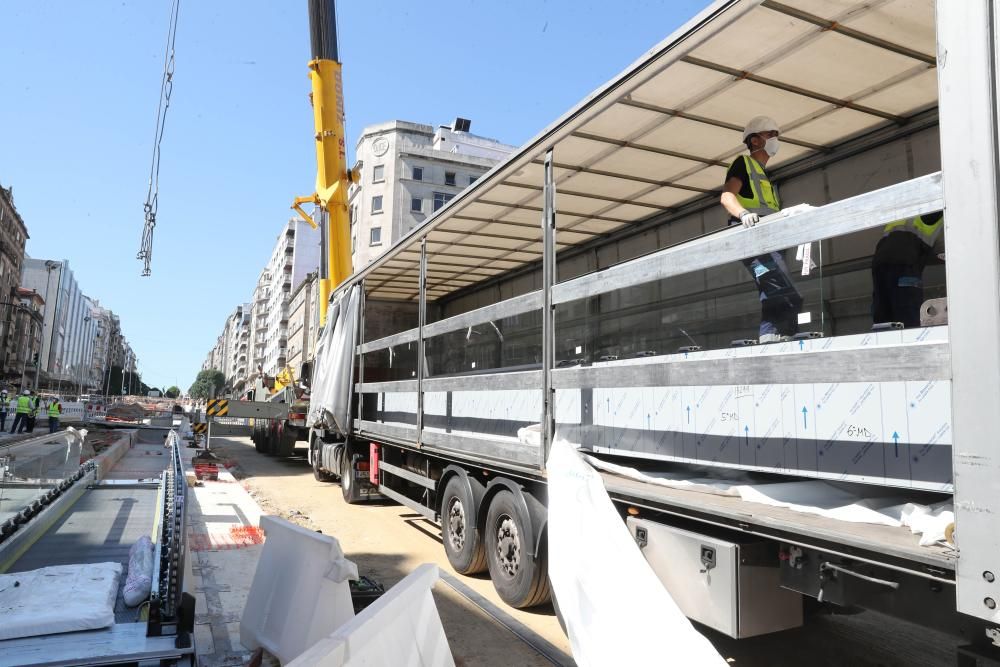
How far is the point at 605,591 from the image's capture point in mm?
3291

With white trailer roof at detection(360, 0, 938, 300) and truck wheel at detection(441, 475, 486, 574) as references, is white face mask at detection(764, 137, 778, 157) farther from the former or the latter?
truck wheel at detection(441, 475, 486, 574)

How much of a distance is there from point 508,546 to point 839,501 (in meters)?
2.91

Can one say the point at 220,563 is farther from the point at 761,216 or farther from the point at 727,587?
the point at 761,216

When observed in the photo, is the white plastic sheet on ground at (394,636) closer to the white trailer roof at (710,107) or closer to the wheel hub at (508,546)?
the wheel hub at (508,546)

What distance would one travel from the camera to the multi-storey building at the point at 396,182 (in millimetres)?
45062

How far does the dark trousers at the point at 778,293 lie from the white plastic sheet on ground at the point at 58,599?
14.5 feet

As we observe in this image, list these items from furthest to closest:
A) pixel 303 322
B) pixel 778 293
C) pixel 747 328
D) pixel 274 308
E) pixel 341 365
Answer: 1. pixel 274 308
2. pixel 303 322
3. pixel 341 365
4. pixel 747 328
5. pixel 778 293

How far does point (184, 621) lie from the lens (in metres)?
4.12

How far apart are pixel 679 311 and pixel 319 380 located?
6610mm

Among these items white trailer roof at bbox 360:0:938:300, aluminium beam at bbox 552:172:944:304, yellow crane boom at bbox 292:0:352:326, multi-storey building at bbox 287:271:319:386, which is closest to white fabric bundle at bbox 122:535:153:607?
aluminium beam at bbox 552:172:944:304

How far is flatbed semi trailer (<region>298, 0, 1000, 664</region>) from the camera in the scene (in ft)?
7.57

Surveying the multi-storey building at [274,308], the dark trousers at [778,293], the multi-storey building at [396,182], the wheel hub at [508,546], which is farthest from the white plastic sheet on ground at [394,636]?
the multi-storey building at [274,308]

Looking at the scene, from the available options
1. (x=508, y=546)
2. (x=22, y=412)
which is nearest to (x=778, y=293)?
(x=508, y=546)

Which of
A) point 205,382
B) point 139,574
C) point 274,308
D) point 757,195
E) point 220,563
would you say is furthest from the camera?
point 205,382
